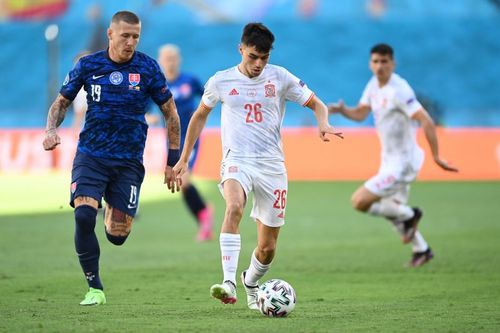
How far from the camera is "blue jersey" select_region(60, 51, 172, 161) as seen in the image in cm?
936

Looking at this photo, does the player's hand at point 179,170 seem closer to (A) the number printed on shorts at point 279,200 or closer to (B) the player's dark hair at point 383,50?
(A) the number printed on shorts at point 279,200

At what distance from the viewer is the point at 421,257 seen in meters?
13.1

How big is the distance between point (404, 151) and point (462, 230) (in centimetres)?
393

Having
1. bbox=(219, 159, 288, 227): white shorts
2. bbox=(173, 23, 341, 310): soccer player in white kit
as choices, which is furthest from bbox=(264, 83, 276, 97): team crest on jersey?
bbox=(219, 159, 288, 227): white shorts

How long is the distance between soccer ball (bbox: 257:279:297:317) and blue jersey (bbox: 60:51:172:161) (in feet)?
6.48

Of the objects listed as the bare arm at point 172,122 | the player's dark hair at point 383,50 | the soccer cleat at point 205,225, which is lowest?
the soccer cleat at point 205,225

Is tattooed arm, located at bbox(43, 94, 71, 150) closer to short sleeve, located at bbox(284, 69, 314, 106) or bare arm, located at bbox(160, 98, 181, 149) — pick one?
bare arm, located at bbox(160, 98, 181, 149)

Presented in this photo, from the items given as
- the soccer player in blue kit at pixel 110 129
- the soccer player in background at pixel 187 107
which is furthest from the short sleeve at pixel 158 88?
the soccer player in background at pixel 187 107

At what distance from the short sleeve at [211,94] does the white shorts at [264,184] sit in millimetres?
540

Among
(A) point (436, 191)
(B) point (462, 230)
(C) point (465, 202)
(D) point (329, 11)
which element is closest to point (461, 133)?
(A) point (436, 191)

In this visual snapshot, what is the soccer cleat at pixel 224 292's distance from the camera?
326 inches

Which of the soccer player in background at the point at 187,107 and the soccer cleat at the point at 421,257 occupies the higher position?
the soccer player in background at the point at 187,107

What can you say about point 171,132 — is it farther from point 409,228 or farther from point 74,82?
point 409,228

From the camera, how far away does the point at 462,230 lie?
17094mm
